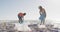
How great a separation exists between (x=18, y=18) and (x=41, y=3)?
307mm

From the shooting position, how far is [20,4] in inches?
56.6

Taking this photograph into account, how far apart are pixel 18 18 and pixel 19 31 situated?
15cm

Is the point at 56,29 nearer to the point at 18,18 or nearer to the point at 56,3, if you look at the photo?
the point at 56,3

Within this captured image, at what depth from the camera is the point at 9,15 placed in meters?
1.43

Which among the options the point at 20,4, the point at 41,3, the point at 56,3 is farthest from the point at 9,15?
the point at 56,3

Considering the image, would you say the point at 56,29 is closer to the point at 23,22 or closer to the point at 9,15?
the point at 23,22

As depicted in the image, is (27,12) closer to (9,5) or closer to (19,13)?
(19,13)

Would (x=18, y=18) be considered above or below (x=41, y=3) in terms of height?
below

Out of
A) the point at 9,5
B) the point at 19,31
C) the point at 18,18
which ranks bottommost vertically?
the point at 19,31

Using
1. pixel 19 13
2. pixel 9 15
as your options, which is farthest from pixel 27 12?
pixel 9 15

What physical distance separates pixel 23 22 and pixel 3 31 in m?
0.24

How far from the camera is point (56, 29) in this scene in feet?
4.54

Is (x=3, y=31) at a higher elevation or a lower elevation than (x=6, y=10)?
lower

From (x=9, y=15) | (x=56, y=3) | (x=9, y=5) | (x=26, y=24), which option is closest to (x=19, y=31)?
(x=26, y=24)
